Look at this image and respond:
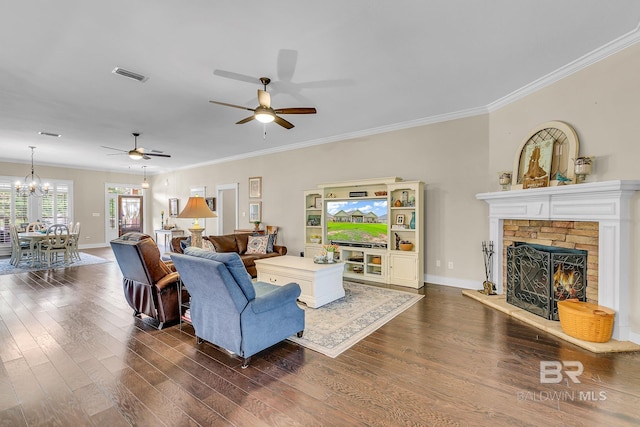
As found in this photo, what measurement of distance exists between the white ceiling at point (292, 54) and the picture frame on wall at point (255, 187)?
111 inches

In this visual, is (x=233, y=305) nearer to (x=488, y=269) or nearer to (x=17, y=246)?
(x=488, y=269)

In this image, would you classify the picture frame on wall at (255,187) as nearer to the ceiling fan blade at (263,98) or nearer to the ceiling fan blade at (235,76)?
the ceiling fan blade at (235,76)

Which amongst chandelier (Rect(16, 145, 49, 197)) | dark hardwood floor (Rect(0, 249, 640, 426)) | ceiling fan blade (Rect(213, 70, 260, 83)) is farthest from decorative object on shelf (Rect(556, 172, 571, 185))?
chandelier (Rect(16, 145, 49, 197))

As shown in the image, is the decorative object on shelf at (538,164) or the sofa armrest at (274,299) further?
the decorative object on shelf at (538,164)

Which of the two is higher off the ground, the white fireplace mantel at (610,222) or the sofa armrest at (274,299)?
the white fireplace mantel at (610,222)

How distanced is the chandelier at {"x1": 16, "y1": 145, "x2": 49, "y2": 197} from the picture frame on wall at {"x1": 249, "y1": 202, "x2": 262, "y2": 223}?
245 inches

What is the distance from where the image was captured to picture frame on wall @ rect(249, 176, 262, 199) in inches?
311

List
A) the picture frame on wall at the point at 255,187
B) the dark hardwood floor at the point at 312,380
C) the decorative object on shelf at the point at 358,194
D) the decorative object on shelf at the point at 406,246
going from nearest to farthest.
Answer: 1. the dark hardwood floor at the point at 312,380
2. the decorative object on shelf at the point at 406,246
3. the decorative object on shelf at the point at 358,194
4. the picture frame on wall at the point at 255,187

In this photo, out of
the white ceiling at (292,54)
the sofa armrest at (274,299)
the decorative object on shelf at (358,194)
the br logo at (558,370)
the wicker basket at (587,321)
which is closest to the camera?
the br logo at (558,370)

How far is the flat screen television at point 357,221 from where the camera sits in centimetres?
540

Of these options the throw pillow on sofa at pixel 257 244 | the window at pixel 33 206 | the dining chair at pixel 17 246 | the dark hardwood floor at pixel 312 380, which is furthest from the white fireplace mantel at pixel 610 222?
the window at pixel 33 206

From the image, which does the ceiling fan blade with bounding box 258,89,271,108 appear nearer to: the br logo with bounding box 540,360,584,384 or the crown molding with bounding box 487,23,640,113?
the crown molding with bounding box 487,23,640,113

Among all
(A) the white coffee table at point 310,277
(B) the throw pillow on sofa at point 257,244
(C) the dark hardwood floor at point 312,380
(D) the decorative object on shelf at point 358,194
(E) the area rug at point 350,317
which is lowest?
(C) the dark hardwood floor at point 312,380

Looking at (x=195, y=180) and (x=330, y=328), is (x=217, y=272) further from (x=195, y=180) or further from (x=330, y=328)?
(x=195, y=180)
